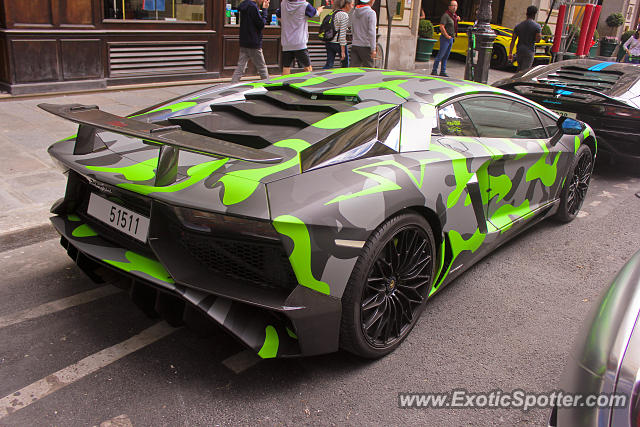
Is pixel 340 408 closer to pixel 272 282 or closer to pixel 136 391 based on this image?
pixel 272 282

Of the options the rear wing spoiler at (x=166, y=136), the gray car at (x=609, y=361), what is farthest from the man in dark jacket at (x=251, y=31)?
the gray car at (x=609, y=361)

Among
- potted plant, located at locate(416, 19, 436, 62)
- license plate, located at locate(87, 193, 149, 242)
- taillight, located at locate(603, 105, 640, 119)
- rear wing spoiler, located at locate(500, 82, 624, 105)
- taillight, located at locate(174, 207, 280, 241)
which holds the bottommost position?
license plate, located at locate(87, 193, 149, 242)

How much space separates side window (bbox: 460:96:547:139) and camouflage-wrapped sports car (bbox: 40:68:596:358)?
29 mm

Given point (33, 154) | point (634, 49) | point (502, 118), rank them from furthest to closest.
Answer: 1. point (634, 49)
2. point (33, 154)
3. point (502, 118)

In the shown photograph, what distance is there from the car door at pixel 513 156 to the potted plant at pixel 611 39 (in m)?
23.4

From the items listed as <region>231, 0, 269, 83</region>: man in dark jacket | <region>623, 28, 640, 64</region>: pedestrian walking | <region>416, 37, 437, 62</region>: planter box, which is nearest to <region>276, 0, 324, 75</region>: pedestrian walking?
<region>231, 0, 269, 83</region>: man in dark jacket

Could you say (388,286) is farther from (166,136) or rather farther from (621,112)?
(621,112)

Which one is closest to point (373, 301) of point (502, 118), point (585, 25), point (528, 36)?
point (502, 118)

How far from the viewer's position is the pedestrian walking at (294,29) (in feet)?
29.4

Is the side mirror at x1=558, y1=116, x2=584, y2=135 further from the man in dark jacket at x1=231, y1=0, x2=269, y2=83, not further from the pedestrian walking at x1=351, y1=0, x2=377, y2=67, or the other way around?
the man in dark jacket at x1=231, y1=0, x2=269, y2=83

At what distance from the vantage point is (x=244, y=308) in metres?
2.46

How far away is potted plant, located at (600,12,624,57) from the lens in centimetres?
2409

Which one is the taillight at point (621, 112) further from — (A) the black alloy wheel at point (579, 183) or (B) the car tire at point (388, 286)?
(B) the car tire at point (388, 286)

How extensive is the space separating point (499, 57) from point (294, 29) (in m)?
10.7
